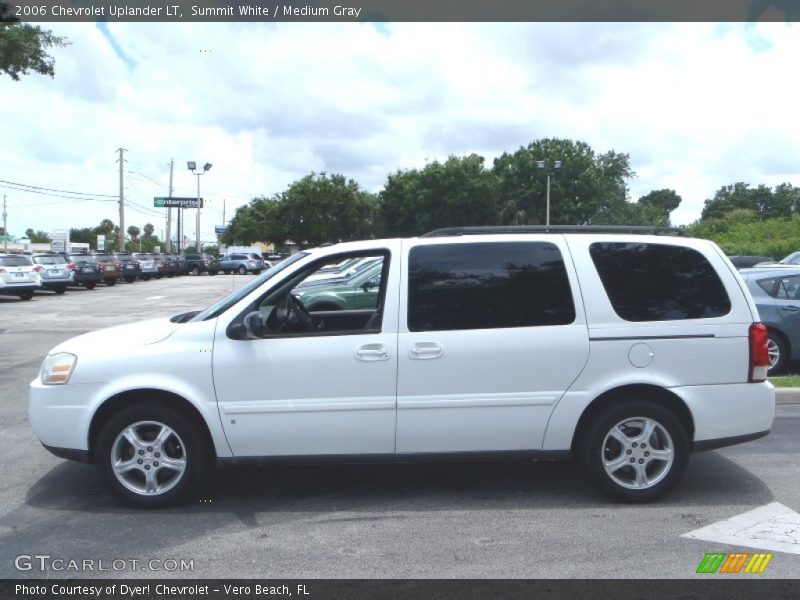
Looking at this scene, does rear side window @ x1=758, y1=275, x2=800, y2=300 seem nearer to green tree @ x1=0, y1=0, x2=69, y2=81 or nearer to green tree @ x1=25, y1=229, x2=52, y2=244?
green tree @ x1=0, y1=0, x2=69, y2=81

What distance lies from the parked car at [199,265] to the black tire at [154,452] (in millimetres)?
49231

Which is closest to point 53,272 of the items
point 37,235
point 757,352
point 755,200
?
point 757,352

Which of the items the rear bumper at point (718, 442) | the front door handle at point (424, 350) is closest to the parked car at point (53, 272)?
the front door handle at point (424, 350)

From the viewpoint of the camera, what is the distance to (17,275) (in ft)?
82.7

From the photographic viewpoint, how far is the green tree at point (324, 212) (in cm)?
5531

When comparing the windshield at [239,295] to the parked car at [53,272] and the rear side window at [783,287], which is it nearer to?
the rear side window at [783,287]

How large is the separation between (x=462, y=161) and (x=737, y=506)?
5560cm

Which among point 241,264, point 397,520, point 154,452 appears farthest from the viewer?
point 241,264

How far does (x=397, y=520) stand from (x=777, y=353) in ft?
23.3

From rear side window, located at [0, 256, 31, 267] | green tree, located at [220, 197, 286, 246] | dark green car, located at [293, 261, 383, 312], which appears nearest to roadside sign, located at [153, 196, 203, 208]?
green tree, located at [220, 197, 286, 246]

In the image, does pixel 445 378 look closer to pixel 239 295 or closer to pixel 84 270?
pixel 239 295

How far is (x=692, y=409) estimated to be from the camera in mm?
5156

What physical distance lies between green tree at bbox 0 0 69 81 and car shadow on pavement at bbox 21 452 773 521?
706 inches
